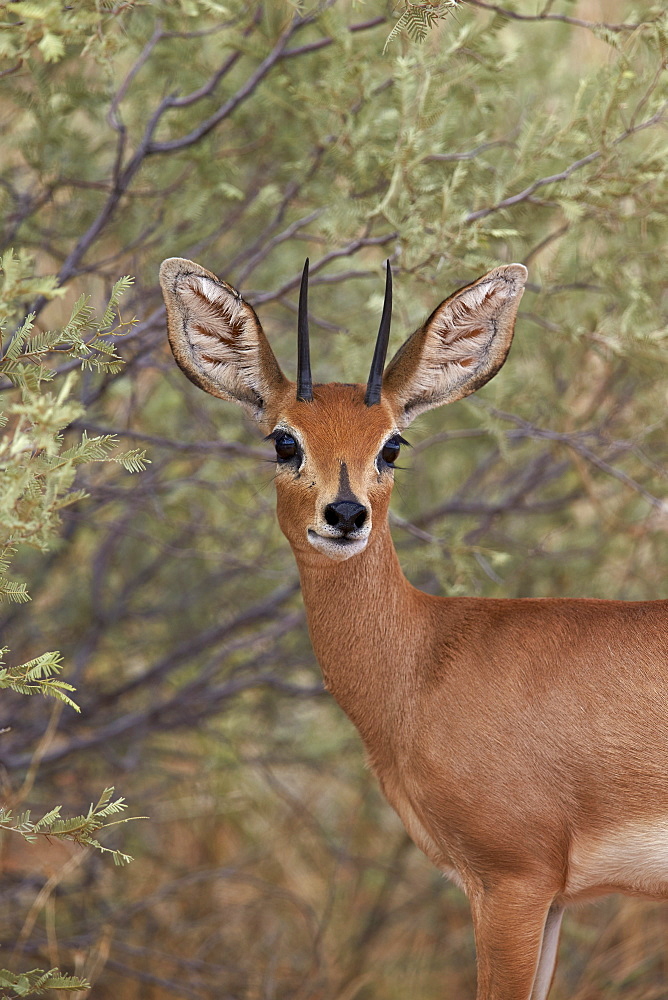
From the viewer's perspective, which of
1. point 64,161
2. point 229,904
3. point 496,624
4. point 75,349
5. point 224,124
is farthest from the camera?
point 229,904

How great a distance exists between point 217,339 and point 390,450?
777 millimetres

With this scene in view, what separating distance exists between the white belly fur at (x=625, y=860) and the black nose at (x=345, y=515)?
1.30 metres

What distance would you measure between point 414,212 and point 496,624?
64.8 inches

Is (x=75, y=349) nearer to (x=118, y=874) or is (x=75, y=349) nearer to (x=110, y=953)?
(x=110, y=953)

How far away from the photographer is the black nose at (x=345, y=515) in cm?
328

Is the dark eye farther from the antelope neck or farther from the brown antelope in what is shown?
the antelope neck

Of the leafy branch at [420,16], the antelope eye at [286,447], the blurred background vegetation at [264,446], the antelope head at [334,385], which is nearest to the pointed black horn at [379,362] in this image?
the antelope head at [334,385]

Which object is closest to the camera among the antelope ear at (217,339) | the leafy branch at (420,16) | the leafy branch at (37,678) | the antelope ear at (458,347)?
the leafy branch at (37,678)

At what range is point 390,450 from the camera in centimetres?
371

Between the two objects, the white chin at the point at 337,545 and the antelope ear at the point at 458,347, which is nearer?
the white chin at the point at 337,545

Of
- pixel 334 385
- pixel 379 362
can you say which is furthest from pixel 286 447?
pixel 379 362

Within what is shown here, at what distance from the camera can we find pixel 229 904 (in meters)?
6.19

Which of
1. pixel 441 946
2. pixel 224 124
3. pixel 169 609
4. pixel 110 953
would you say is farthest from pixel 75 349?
pixel 441 946

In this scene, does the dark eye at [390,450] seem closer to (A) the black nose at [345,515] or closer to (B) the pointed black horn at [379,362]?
(B) the pointed black horn at [379,362]
